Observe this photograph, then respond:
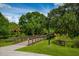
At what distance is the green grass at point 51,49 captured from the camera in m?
10.2

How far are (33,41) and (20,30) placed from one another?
26cm

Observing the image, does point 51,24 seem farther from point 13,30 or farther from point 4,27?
point 4,27

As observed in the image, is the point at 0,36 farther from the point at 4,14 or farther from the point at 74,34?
the point at 74,34

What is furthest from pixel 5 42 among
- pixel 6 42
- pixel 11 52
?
pixel 11 52

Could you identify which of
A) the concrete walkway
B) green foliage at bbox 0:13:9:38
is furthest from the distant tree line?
the concrete walkway

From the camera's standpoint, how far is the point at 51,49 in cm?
1023

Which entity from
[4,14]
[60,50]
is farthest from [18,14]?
[60,50]

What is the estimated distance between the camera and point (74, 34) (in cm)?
1025

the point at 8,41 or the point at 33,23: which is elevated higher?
the point at 33,23

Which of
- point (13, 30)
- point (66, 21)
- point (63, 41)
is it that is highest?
point (66, 21)

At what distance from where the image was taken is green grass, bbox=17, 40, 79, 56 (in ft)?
33.4

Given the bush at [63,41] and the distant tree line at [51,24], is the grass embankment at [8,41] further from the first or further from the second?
the bush at [63,41]

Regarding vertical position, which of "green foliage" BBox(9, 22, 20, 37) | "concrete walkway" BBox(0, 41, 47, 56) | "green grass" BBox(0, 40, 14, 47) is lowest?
"concrete walkway" BBox(0, 41, 47, 56)

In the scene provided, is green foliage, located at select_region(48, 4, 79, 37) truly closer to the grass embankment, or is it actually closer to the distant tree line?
the distant tree line
